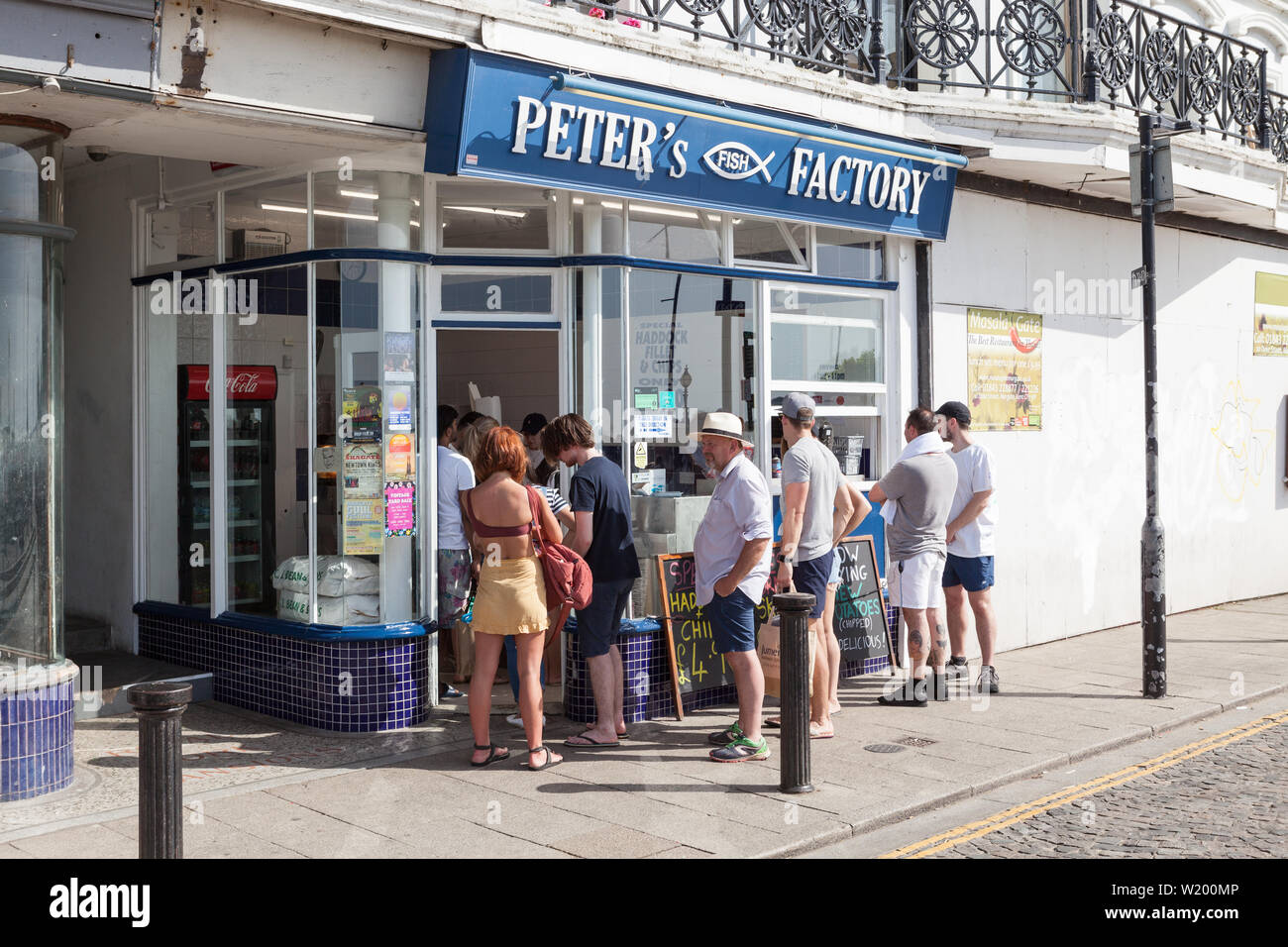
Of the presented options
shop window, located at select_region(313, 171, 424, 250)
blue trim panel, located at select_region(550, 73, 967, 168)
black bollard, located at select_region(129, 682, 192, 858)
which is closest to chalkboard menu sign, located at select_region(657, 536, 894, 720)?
shop window, located at select_region(313, 171, 424, 250)

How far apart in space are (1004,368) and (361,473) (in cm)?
560

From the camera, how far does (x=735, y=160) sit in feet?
27.5

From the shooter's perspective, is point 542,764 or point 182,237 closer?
point 542,764

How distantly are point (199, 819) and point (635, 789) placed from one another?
6.78 ft

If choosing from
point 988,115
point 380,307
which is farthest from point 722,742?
point 988,115

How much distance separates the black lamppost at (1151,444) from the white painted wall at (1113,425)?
5.86ft

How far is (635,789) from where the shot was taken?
637cm

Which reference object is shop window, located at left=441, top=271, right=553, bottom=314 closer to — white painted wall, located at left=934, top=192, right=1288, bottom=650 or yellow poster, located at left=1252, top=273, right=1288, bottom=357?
white painted wall, located at left=934, top=192, right=1288, bottom=650

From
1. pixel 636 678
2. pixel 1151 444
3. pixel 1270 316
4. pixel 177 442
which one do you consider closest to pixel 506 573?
pixel 636 678

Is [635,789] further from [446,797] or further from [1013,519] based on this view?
[1013,519]

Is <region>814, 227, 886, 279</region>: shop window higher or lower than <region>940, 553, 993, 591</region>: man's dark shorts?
higher

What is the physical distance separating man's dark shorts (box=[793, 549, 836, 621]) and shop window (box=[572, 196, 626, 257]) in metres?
2.29

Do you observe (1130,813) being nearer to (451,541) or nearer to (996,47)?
(451,541)

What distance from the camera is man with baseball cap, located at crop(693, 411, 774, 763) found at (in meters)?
6.84
